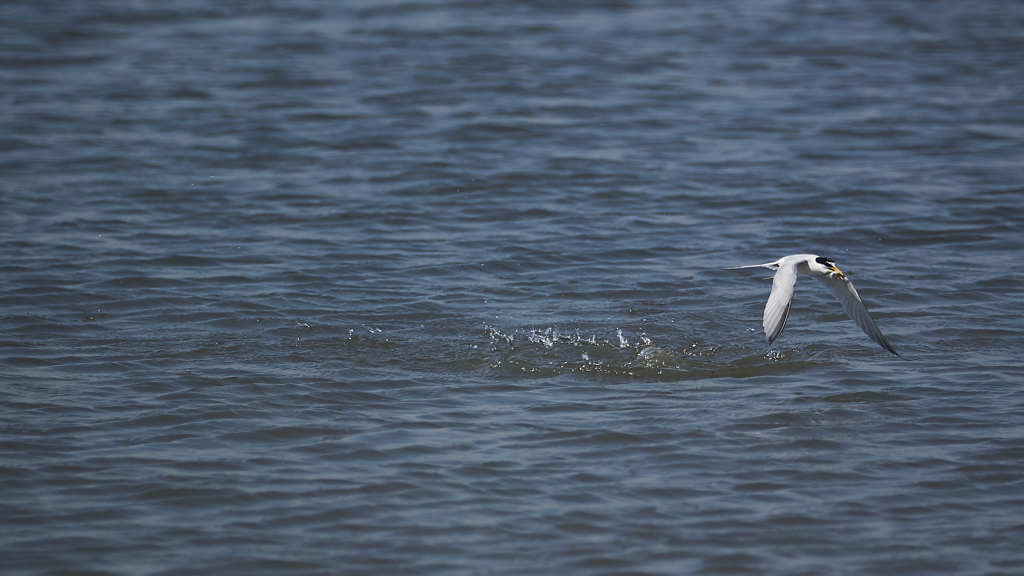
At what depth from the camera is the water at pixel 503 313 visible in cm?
616

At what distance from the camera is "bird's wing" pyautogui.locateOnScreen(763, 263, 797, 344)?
295 inches

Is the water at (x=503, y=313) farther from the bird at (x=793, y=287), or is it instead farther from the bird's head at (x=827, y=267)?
the bird's head at (x=827, y=267)

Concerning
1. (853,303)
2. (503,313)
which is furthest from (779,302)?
(503,313)

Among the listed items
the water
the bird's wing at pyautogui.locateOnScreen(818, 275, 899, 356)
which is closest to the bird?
the bird's wing at pyautogui.locateOnScreen(818, 275, 899, 356)

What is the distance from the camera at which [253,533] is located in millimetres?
6023

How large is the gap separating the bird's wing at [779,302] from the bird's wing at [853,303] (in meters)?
0.41

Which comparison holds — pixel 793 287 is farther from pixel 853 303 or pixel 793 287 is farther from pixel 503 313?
pixel 503 313

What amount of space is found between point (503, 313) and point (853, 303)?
103 inches

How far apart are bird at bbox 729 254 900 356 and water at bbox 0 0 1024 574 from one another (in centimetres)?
37

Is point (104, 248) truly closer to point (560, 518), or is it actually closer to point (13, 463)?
point (13, 463)

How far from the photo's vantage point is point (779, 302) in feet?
24.9

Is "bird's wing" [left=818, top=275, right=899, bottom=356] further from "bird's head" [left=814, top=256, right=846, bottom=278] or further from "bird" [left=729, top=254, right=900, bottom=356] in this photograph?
"bird's head" [left=814, top=256, right=846, bottom=278]

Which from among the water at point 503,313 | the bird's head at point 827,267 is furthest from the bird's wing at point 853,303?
the water at point 503,313

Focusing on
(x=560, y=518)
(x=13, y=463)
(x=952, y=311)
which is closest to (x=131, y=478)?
(x=13, y=463)
